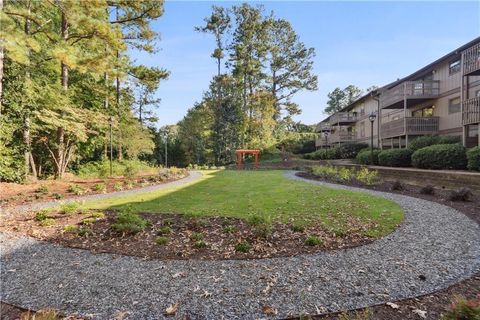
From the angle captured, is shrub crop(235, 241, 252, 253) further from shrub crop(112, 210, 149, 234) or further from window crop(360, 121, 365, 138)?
window crop(360, 121, 365, 138)

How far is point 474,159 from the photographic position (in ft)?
33.0

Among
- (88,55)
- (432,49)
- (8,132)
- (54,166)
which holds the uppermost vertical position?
(432,49)

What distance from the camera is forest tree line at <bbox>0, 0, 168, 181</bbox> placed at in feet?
23.9

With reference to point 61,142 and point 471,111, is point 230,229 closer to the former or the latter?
point 61,142

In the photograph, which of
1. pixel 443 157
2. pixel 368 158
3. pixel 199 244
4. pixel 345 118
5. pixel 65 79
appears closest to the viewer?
pixel 199 244

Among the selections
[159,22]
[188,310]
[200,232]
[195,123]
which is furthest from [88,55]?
[195,123]

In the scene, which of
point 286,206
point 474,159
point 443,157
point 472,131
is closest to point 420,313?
point 286,206

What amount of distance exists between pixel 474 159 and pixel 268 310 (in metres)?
10.9

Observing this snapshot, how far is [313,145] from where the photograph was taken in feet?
123

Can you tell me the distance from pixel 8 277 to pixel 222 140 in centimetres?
2881

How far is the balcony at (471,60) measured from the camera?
39.7 ft

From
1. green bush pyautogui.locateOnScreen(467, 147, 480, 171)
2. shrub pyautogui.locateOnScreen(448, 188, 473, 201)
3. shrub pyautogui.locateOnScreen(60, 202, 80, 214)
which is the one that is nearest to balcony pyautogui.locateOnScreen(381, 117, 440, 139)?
green bush pyautogui.locateOnScreen(467, 147, 480, 171)

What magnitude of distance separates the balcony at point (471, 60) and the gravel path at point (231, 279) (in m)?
10.8

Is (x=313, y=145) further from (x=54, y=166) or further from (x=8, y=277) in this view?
(x=8, y=277)
